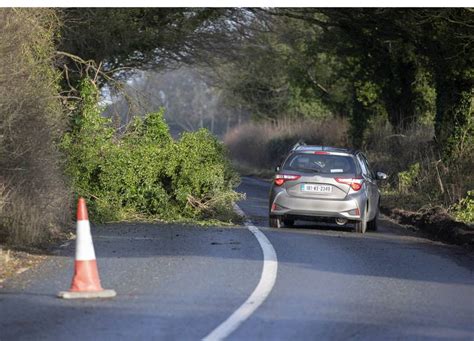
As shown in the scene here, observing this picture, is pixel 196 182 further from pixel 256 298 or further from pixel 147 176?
pixel 256 298

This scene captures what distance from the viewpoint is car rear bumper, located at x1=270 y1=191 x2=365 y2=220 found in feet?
63.2

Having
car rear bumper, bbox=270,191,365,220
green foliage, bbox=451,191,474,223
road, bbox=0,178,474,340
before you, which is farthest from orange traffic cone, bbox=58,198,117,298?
green foliage, bbox=451,191,474,223

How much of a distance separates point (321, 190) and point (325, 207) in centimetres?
33

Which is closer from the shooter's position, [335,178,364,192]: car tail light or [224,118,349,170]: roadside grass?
[335,178,364,192]: car tail light

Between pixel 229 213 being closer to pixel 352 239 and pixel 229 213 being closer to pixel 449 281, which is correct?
pixel 352 239

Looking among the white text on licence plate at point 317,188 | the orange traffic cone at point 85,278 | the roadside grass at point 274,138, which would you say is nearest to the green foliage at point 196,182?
the white text on licence plate at point 317,188

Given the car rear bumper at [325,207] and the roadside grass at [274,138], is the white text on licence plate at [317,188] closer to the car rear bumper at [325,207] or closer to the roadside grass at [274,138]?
the car rear bumper at [325,207]

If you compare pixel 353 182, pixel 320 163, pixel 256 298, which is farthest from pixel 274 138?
pixel 256 298

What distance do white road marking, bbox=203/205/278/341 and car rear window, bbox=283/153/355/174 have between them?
11.7 feet

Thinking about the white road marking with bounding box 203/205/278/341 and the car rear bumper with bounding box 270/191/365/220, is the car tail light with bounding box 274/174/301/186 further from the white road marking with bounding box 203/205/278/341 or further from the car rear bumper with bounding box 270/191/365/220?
the white road marking with bounding box 203/205/278/341

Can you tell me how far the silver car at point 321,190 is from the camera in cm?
1930

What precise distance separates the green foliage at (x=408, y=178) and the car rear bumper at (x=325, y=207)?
9.38 meters

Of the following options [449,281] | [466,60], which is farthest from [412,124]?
[449,281]
